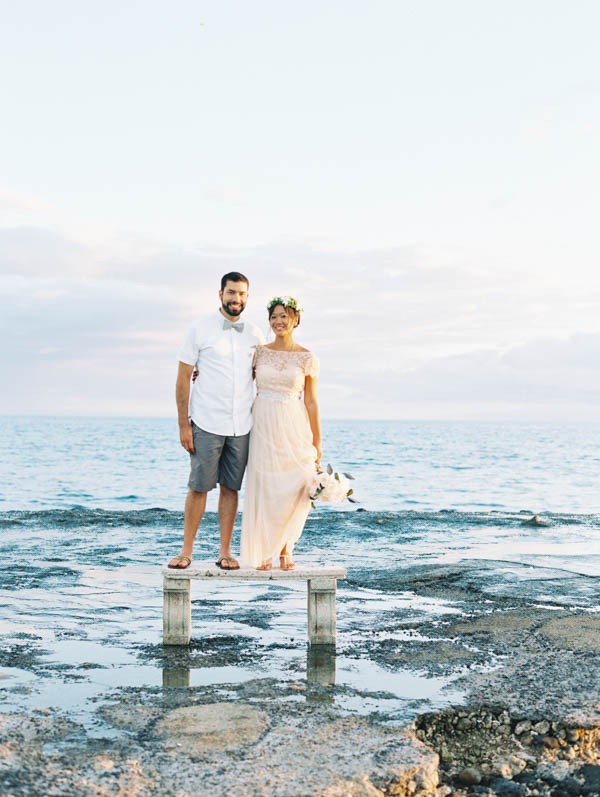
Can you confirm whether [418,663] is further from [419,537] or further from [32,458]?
[32,458]

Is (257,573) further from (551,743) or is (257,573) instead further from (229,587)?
(229,587)

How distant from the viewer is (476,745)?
4.80 m

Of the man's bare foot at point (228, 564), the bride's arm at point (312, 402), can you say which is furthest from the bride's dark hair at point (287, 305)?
the man's bare foot at point (228, 564)

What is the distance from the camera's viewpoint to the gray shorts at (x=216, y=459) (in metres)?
6.75

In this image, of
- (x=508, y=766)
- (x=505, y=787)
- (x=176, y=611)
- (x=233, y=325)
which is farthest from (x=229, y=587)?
(x=505, y=787)

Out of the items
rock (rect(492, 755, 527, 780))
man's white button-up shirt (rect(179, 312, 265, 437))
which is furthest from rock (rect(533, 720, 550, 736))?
man's white button-up shirt (rect(179, 312, 265, 437))

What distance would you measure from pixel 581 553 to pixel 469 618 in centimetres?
548

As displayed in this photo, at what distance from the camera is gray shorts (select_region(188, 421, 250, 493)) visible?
22.1 ft

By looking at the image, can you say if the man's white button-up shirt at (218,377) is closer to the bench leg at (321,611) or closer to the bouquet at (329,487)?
the bouquet at (329,487)

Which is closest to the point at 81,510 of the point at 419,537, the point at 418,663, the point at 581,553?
the point at 419,537

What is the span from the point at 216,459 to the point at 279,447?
1.65ft

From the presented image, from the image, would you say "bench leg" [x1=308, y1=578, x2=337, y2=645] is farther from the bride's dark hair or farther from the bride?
the bride's dark hair

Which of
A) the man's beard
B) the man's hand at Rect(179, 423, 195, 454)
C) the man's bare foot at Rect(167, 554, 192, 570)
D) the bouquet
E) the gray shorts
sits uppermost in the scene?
the man's beard

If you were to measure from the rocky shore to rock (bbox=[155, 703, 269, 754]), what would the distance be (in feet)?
0.04
